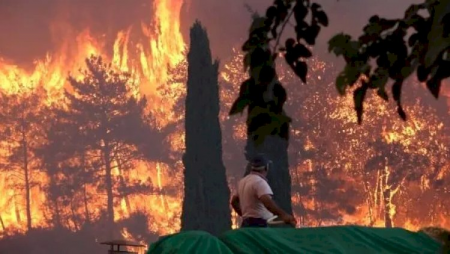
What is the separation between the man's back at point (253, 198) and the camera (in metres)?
11.5

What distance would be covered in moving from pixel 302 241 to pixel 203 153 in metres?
22.9

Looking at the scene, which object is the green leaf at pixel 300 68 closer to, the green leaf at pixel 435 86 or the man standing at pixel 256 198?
the green leaf at pixel 435 86

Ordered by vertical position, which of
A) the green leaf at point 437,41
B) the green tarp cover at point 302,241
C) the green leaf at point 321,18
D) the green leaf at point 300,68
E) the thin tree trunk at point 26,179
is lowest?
the green tarp cover at point 302,241

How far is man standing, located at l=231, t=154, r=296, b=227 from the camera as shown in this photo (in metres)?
11.4

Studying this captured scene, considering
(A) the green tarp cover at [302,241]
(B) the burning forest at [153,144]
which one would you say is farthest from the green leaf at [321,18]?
(B) the burning forest at [153,144]

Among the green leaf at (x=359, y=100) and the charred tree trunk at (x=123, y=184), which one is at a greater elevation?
the charred tree trunk at (x=123, y=184)

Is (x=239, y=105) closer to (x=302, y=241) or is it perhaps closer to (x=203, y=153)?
(x=302, y=241)

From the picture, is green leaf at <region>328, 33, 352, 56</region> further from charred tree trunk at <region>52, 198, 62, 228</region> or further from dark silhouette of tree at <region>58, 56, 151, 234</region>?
charred tree trunk at <region>52, 198, 62, 228</region>

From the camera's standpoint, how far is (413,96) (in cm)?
4966

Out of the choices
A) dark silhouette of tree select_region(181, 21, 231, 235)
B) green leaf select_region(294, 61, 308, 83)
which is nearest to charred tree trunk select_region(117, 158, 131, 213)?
dark silhouette of tree select_region(181, 21, 231, 235)

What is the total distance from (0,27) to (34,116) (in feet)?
26.0

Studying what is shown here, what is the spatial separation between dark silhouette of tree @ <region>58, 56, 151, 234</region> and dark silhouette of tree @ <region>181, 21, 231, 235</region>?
19005mm

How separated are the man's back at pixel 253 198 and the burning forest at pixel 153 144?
35264mm

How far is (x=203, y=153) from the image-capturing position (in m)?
31.9
